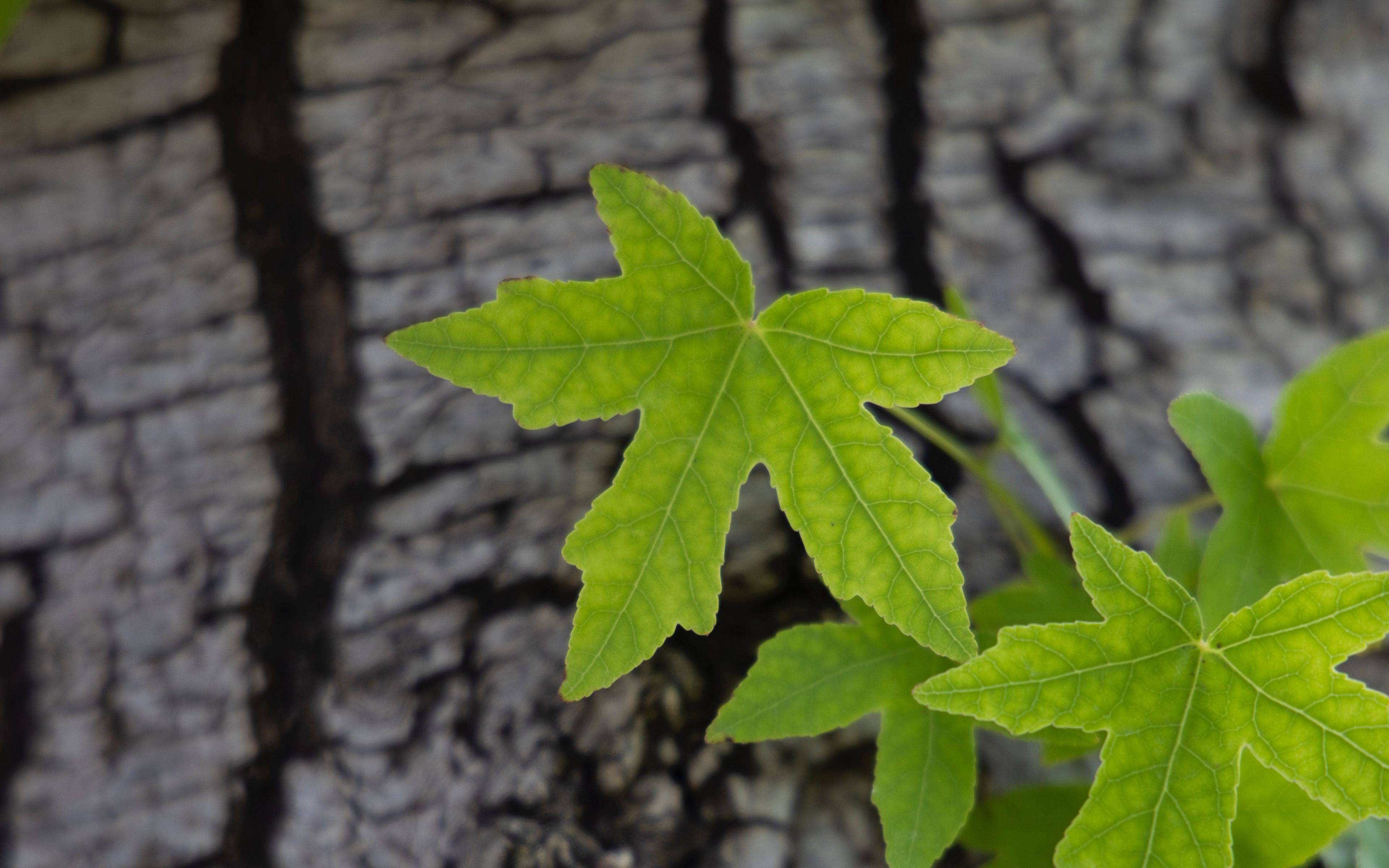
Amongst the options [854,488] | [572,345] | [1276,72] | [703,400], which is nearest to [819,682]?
[854,488]

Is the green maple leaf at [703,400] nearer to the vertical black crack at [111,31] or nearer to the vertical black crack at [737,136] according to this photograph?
the vertical black crack at [737,136]

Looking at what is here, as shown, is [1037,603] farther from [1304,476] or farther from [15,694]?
[15,694]

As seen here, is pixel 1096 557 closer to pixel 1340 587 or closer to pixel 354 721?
pixel 1340 587

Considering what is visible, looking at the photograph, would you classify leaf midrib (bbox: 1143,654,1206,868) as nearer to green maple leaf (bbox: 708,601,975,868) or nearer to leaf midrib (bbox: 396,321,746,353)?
green maple leaf (bbox: 708,601,975,868)

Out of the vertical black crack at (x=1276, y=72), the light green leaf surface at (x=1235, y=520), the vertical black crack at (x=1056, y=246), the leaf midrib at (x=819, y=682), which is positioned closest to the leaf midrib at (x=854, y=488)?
the leaf midrib at (x=819, y=682)

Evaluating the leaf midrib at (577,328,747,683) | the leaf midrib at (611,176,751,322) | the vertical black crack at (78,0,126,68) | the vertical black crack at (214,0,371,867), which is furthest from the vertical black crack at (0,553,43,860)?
the leaf midrib at (611,176,751,322)

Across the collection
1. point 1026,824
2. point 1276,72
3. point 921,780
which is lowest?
point 1026,824

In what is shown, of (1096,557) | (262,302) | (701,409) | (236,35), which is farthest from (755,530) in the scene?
(236,35)
